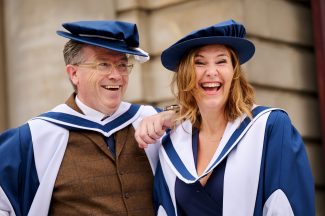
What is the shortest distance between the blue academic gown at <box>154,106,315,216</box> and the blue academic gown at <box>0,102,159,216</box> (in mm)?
634

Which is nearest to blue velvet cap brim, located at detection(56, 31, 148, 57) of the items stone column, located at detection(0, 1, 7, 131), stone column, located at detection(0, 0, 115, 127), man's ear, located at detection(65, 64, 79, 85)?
man's ear, located at detection(65, 64, 79, 85)

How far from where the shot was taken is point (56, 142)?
4621mm

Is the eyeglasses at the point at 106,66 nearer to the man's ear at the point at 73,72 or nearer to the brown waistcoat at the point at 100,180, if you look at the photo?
the man's ear at the point at 73,72

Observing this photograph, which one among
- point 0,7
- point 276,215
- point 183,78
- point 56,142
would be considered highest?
point 0,7

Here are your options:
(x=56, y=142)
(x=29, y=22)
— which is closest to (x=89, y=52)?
(x=56, y=142)

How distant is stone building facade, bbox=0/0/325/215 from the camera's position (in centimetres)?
719

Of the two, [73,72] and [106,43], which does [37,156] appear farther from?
[106,43]

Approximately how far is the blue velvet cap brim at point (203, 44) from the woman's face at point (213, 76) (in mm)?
50

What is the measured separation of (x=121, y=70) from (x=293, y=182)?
47.0 inches

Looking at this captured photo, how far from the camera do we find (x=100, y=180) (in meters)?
4.55

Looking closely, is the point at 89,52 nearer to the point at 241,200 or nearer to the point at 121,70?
the point at 121,70

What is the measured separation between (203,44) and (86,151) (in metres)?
0.90

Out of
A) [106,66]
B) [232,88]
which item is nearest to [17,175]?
[106,66]

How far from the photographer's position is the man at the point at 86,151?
4520mm
